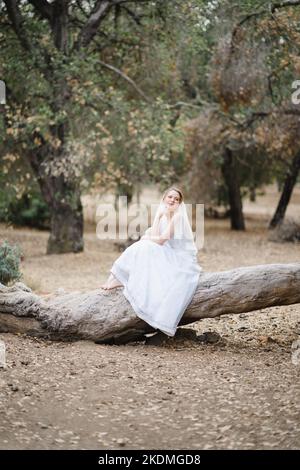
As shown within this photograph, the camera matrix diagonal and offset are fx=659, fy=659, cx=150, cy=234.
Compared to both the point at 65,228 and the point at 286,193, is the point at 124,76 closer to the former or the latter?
the point at 65,228

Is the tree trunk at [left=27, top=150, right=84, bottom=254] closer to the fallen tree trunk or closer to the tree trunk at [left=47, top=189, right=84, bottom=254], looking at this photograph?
the tree trunk at [left=47, top=189, right=84, bottom=254]

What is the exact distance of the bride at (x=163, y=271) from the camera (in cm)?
745

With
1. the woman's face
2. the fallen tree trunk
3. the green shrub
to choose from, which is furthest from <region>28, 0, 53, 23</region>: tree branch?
the fallen tree trunk

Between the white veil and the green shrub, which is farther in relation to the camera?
the green shrub

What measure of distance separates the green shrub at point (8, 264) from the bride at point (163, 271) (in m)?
2.54

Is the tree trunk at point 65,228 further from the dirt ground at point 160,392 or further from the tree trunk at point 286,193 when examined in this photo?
the tree trunk at point 286,193

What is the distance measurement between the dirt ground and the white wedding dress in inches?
17.1

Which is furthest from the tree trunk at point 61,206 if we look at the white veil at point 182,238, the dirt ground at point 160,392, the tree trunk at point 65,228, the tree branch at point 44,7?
the white veil at point 182,238

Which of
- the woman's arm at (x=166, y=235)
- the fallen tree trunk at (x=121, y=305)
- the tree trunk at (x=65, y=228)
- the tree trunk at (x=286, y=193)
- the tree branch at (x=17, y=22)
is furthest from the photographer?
the tree trunk at (x=286, y=193)

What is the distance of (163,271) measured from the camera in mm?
7656

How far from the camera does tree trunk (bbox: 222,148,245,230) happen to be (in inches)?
922

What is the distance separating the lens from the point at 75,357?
23.1ft

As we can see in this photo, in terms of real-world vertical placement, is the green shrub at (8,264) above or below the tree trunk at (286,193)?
below
